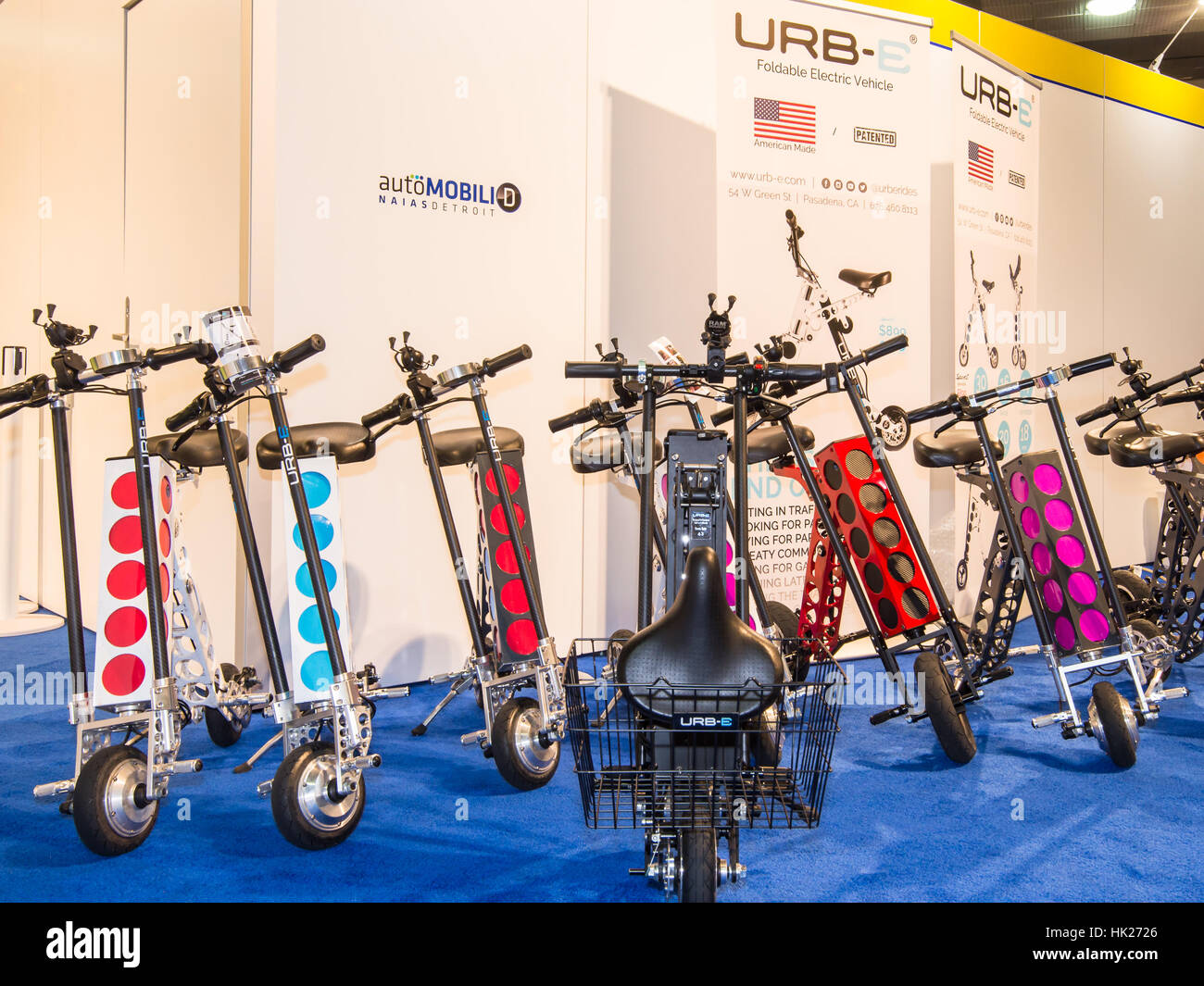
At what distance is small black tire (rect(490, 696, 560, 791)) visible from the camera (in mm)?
3119

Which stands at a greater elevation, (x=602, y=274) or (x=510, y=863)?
(x=602, y=274)

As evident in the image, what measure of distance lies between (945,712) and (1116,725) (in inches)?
22.6

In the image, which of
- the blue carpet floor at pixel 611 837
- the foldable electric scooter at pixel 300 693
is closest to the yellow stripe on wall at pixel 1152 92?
the blue carpet floor at pixel 611 837

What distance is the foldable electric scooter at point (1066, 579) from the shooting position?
340 centimetres

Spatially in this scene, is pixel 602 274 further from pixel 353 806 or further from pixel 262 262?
pixel 353 806

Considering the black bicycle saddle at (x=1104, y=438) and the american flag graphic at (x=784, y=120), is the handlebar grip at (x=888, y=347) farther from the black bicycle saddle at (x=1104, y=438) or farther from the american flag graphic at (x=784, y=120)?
the american flag graphic at (x=784, y=120)

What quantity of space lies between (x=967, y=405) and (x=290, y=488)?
7.87ft

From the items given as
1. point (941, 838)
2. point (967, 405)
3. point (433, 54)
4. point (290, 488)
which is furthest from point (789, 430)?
point (433, 54)

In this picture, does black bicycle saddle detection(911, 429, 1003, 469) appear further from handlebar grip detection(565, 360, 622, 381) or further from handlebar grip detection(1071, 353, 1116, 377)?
handlebar grip detection(565, 360, 622, 381)

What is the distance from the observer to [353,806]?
2.74 meters

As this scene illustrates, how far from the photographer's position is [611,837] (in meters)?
2.81

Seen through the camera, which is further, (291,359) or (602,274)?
(602,274)

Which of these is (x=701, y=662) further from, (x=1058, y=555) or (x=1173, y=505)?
(x=1173, y=505)
